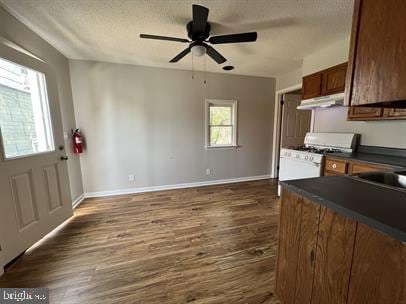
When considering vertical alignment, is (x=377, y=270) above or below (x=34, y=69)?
below

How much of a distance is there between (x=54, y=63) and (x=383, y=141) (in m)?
4.70

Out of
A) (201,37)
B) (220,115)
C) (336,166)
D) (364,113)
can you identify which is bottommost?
(336,166)

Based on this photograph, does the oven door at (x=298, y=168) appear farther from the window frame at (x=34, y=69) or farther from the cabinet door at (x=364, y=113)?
the window frame at (x=34, y=69)

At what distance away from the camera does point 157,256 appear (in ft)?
6.18

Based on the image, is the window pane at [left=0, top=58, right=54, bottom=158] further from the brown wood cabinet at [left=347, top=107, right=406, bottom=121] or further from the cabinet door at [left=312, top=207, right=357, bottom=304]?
the brown wood cabinet at [left=347, top=107, right=406, bottom=121]

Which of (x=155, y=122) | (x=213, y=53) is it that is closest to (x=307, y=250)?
(x=213, y=53)

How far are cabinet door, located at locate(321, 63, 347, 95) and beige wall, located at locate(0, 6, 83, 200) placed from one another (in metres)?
3.81

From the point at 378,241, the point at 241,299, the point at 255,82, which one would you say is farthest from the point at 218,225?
the point at 255,82

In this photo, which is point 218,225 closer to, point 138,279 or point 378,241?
point 138,279

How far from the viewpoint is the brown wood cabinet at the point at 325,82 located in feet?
7.78

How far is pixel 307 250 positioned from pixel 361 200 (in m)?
0.41

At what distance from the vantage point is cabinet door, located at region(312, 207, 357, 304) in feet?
2.77

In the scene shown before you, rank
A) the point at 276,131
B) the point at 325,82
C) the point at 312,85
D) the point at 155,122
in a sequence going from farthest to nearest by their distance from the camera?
the point at 276,131 < the point at 155,122 < the point at 312,85 < the point at 325,82

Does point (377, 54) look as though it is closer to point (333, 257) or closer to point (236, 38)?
point (333, 257)
